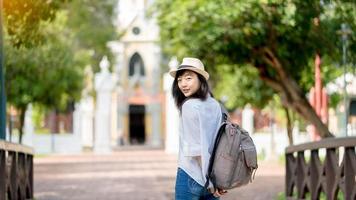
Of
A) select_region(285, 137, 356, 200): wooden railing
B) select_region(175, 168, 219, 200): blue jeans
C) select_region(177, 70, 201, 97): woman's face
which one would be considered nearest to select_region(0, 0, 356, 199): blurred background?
select_region(285, 137, 356, 200): wooden railing

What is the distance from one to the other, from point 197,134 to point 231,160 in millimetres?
350

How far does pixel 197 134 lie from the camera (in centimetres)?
692

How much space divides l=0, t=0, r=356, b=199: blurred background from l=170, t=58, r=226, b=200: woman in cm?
792

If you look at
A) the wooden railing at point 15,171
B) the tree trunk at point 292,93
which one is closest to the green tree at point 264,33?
the tree trunk at point 292,93

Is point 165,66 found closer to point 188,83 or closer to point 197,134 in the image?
point 188,83

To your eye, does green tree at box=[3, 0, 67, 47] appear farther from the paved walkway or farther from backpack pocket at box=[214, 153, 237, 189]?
backpack pocket at box=[214, 153, 237, 189]

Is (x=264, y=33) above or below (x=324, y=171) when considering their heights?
above

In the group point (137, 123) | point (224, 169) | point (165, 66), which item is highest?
point (165, 66)

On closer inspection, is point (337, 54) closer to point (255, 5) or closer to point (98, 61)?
point (255, 5)

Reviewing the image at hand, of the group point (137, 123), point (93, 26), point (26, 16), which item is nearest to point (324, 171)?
point (26, 16)

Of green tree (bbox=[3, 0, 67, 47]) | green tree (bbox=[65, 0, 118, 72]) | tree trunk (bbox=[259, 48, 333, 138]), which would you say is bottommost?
tree trunk (bbox=[259, 48, 333, 138])

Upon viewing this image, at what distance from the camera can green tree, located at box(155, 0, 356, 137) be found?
1881cm

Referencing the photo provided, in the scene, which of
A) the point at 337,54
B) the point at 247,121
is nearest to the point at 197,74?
the point at 337,54

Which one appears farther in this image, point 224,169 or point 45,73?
point 45,73
